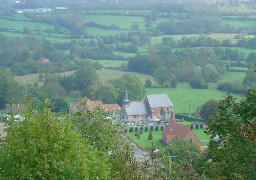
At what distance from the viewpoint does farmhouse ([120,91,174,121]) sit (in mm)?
44906

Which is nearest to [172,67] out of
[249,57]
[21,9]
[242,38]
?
[249,57]

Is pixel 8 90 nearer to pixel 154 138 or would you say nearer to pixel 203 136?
pixel 154 138

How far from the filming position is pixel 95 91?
163 feet

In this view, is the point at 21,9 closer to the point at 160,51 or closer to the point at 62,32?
the point at 62,32

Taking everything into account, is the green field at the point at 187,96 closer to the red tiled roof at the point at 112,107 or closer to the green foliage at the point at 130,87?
the green foliage at the point at 130,87

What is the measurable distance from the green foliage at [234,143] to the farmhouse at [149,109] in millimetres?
33549

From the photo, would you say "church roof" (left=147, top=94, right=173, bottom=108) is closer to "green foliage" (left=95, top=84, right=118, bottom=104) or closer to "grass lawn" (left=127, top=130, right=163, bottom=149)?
"green foliage" (left=95, top=84, right=118, bottom=104)

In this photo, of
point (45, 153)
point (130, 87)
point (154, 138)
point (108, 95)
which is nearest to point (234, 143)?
point (45, 153)

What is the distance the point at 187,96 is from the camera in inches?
1983

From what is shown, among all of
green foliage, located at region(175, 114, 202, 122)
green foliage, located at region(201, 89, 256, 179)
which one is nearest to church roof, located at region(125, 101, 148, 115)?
green foliage, located at region(175, 114, 202, 122)

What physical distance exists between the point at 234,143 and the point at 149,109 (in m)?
34.7

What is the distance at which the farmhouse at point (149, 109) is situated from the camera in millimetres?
44906

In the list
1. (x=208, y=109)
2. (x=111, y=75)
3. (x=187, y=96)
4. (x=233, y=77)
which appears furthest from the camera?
(x=111, y=75)

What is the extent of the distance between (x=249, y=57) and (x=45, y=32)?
30.5 m
